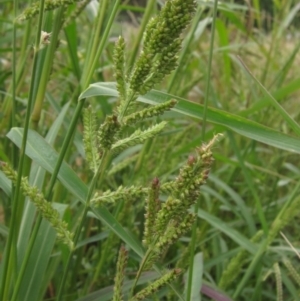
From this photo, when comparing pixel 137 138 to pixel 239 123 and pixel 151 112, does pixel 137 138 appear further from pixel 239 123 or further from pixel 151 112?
pixel 239 123

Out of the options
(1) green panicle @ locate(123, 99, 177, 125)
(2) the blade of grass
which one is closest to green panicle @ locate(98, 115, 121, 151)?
(1) green panicle @ locate(123, 99, 177, 125)

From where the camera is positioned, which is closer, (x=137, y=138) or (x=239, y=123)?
(x=137, y=138)

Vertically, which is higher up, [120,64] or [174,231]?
[120,64]

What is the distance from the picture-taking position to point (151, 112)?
15.7 inches

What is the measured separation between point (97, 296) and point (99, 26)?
312mm

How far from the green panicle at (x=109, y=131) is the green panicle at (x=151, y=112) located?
0.05ft

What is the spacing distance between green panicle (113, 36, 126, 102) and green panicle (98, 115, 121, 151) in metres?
0.03

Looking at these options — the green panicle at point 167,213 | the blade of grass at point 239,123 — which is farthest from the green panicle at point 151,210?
the blade of grass at point 239,123

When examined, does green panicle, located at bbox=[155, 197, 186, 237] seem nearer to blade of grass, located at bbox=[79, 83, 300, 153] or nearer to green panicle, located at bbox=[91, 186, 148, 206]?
green panicle, located at bbox=[91, 186, 148, 206]

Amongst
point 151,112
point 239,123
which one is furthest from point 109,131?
point 239,123

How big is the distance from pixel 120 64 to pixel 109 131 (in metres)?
0.05

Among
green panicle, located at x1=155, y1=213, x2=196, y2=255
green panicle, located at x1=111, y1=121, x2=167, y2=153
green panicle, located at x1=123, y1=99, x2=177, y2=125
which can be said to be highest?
green panicle, located at x1=123, y1=99, x2=177, y2=125

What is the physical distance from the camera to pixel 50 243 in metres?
0.63

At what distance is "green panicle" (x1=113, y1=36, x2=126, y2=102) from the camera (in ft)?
1.28
